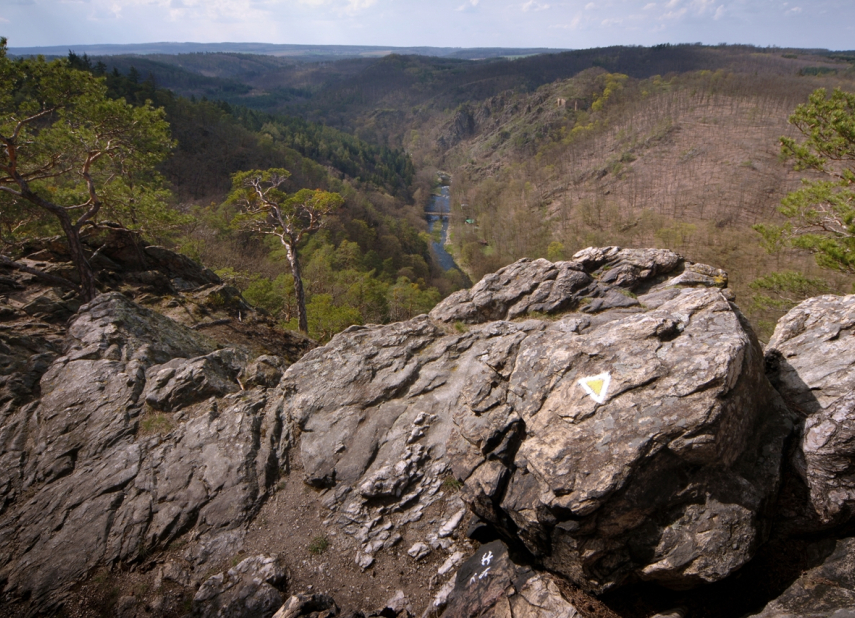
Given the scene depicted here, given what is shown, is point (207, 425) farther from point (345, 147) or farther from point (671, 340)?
point (345, 147)

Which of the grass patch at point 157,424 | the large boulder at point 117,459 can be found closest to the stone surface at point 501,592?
the large boulder at point 117,459

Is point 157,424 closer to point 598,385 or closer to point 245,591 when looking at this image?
point 245,591

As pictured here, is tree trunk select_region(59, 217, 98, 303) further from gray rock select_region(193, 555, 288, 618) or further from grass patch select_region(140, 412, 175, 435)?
gray rock select_region(193, 555, 288, 618)

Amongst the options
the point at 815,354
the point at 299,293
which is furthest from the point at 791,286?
the point at 299,293

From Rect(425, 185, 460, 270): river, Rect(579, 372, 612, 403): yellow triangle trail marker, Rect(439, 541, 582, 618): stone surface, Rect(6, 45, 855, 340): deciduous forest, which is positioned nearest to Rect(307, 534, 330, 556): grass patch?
Rect(439, 541, 582, 618): stone surface

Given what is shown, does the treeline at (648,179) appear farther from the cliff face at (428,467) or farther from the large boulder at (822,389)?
the cliff face at (428,467)
